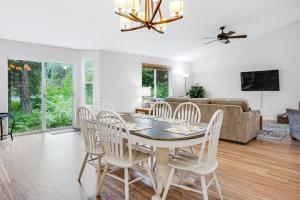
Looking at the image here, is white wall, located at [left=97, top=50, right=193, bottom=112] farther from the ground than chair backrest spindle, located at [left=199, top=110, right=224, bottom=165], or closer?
farther from the ground

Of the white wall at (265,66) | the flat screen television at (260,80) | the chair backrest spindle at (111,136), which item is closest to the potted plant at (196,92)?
the white wall at (265,66)

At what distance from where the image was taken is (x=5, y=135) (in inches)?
175

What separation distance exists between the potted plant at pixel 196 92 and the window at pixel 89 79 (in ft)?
13.9

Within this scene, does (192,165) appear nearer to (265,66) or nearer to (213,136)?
(213,136)

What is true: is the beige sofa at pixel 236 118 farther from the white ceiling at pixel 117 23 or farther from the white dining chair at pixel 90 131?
the white dining chair at pixel 90 131

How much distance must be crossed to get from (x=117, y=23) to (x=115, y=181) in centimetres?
341

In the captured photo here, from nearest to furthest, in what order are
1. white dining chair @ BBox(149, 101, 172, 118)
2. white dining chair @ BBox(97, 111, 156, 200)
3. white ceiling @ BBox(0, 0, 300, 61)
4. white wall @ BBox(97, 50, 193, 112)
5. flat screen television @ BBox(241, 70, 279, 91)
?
1. white dining chair @ BBox(97, 111, 156, 200)
2. white dining chair @ BBox(149, 101, 172, 118)
3. white ceiling @ BBox(0, 0, 300, 61)
4. white wall @ BBox(97, 50, 193, 112)
5. flat screen television @ BBox(241, 70, 279, 91)

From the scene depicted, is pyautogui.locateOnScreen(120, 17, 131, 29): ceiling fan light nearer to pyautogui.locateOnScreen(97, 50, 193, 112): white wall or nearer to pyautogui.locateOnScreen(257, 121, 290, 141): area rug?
pyautogui.locateOnScreen(97, 50, 193, 112): white wall

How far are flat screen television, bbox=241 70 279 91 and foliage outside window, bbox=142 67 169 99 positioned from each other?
111 inches

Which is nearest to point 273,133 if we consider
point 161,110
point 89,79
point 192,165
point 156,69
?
point 161,110

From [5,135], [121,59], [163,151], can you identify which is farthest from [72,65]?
[163,151]

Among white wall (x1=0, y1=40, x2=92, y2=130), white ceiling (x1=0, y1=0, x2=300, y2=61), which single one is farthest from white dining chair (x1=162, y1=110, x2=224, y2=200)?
white wall (x1=0, y1=40, x2=92, y2=130)

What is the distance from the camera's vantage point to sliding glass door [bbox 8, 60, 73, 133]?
4887 mm

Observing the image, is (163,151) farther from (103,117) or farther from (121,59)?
(121,59)
